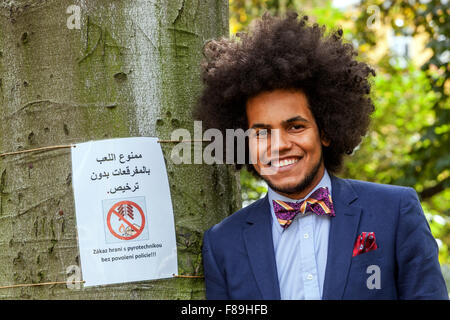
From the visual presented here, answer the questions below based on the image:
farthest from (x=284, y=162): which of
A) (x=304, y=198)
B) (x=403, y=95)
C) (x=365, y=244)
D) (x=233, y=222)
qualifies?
(x=403, y=95)

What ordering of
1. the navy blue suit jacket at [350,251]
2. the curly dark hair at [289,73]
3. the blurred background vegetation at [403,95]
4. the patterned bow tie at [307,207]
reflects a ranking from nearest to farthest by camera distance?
the navy blue suit jacket at [350,251]
the patterned bow tie at [307,207]
the curly dark hair at [289,73]
the blurred background vegetation at [403,95]

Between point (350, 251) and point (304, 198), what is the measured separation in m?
0.36

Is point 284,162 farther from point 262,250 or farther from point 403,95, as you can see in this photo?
point 403,95

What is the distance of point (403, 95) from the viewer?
10.5 meters

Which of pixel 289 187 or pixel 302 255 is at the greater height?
pixel 289 187

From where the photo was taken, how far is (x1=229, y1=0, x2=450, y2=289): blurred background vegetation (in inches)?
249

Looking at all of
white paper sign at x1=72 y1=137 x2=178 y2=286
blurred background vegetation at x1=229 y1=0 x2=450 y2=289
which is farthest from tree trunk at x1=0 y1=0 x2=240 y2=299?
blurred background vegetation at x1=229 y1=0 x2=450 y2=289

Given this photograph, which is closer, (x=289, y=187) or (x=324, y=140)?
(x=289, y=187)

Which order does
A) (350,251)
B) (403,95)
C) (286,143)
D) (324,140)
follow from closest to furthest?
1. (350,251)
2. (286,143)
3. (324,140)
4. (403,95)

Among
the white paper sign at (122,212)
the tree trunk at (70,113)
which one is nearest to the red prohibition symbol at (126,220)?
the white paper sign at (122,212)

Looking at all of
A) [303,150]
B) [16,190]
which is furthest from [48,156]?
[303,150]

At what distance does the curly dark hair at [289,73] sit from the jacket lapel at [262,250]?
0.35m

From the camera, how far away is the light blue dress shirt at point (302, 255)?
2543 millimetres

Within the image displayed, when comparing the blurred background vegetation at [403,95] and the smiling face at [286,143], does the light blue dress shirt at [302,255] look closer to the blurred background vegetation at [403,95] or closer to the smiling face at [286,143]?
the smiling face at [286,143]
